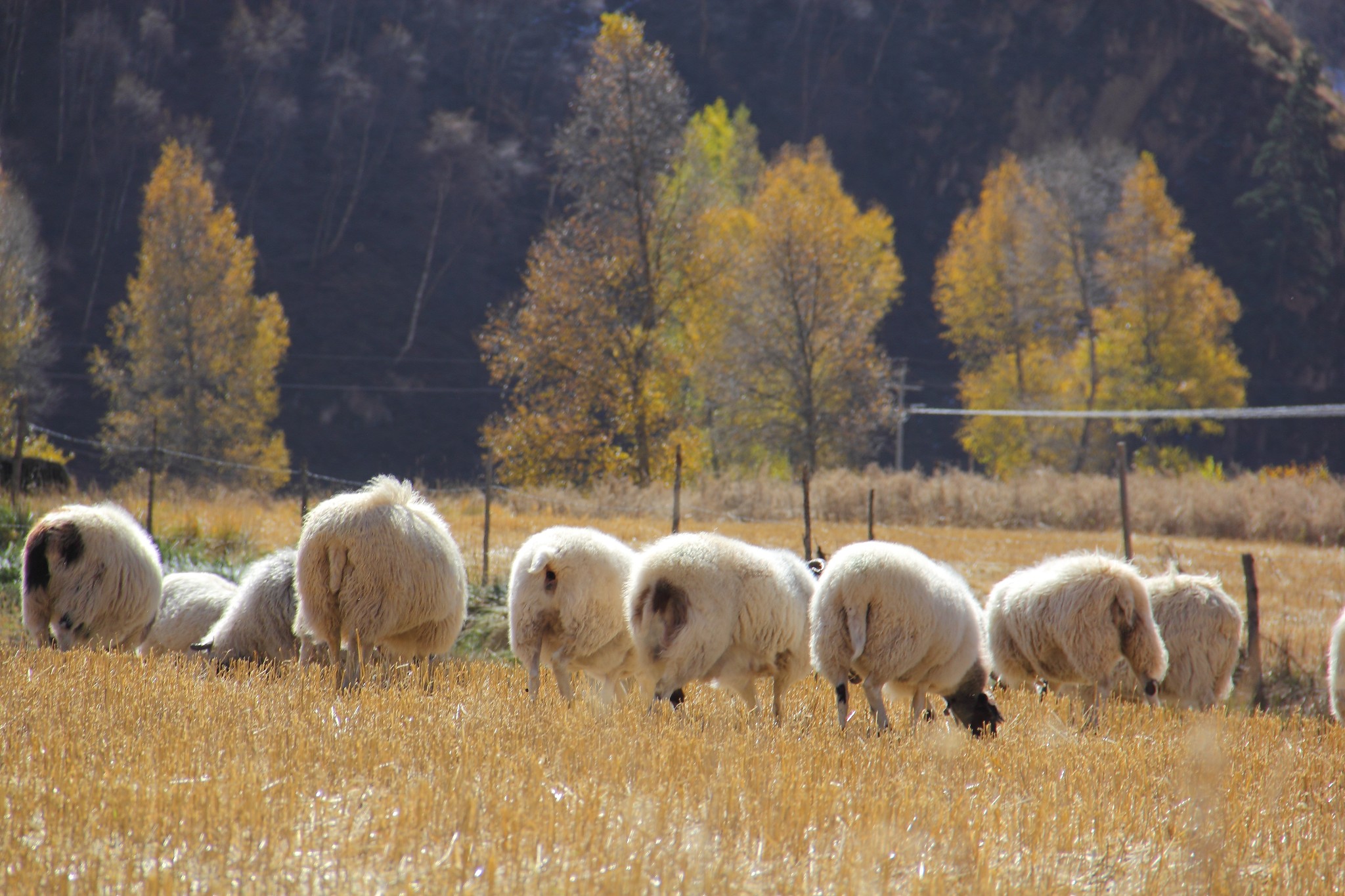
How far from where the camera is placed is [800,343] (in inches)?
1178

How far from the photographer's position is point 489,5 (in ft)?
190

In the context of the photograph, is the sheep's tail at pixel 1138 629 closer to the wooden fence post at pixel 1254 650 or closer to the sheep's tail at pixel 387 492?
the wooden fence post at pixel 1254 650

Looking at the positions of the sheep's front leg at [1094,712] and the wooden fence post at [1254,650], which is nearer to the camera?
the sheep's front leg at [1094,712]

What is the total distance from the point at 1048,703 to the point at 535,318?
1898 cm

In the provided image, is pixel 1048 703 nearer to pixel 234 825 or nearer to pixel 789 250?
pixel 234 825

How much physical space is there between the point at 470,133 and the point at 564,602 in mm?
47846

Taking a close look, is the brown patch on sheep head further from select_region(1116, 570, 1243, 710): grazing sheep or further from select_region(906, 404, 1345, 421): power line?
select_region(906, 404, 1345, 421): power line

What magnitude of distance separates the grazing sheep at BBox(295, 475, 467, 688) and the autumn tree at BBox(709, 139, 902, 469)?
22.1 meters

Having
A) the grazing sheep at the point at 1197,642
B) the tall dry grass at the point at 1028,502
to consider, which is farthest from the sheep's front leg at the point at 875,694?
the tall dry grass at the point at 1028,502

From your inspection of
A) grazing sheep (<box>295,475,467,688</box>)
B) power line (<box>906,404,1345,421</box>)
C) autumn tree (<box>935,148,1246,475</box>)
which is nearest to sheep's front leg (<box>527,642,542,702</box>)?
grazing sheep (<box>295,475,467,688</box>)

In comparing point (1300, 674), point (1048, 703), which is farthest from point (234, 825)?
point (1300, 674)

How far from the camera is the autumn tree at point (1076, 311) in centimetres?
3575

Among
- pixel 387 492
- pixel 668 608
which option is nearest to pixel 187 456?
pixel 387 492

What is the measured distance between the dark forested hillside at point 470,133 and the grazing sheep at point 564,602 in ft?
111
